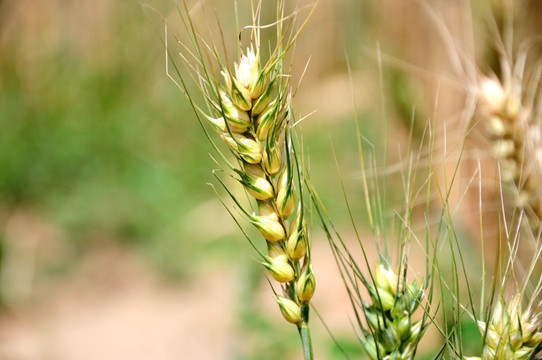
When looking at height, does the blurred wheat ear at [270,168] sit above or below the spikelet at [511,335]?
above

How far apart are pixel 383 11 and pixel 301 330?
163cm

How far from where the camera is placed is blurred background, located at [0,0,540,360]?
170cm

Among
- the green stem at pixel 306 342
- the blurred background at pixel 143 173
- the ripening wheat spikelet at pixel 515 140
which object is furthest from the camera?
the blurred background at pixel 143 173

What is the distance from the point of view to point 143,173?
308 centimetres

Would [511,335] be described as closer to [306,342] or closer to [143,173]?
[306,342]

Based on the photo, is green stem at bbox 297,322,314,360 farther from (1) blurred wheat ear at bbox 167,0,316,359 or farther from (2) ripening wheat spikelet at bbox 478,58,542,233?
(2) ripening wheat spikelet at bbox 478,58,542,233

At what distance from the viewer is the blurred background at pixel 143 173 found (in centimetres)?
170

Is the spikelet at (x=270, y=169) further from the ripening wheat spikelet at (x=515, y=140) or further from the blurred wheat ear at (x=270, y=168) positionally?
the ripening wheat spikelet at (x=515, y=140)

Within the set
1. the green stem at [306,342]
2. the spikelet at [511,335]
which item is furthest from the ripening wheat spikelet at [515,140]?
the green stem at [306,342]

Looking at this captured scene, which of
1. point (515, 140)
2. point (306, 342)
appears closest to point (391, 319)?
point (306, 342)

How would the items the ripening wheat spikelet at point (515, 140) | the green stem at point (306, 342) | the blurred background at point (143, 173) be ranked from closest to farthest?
1. the green stem at point (306, 342)
2. the ripening wheat spikelet at point (515, 140)
3. the blurred background at point (143, 173)

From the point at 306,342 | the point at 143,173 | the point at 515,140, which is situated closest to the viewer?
the point at 306,342

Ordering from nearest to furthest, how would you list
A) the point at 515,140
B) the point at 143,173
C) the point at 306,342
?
the point at 306,342 → the point at 515,140 → the point at 143,173

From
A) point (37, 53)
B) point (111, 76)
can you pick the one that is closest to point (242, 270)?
point (111, 76)
